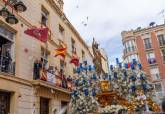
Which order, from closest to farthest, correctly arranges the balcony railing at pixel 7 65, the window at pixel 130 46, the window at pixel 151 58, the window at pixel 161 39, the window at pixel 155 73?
the balcony railing at pixel 7 65 < the window at pixel 155 73 < the window at pixel 151 58 < the window at pixel 161 39 < the window at pixel 130 46

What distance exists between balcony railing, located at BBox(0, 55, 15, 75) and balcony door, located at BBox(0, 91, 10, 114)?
3.73ft

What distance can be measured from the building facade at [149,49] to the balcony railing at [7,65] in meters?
29.7

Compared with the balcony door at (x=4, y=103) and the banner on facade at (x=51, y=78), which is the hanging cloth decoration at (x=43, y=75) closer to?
the banner on facade at (x=51, y=78)

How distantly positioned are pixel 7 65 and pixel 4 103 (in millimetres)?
1908

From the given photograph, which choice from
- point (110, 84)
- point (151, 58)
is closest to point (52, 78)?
point (110, 84)

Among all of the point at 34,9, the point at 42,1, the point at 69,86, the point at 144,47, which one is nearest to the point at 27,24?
the point at 34,9

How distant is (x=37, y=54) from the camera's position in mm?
15250

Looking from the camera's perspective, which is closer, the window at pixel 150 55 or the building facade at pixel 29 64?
the building facade at pixel 29 64

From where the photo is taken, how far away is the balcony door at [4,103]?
11.3 meters

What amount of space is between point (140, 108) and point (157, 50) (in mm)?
29909

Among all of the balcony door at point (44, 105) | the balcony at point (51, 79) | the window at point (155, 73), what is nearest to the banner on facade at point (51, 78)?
the balcony at point (51, 79)

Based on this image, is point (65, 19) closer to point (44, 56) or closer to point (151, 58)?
point (44, 56)

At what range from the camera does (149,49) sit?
134 feet

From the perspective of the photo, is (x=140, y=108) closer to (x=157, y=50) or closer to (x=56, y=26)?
(x=56, y=26)
